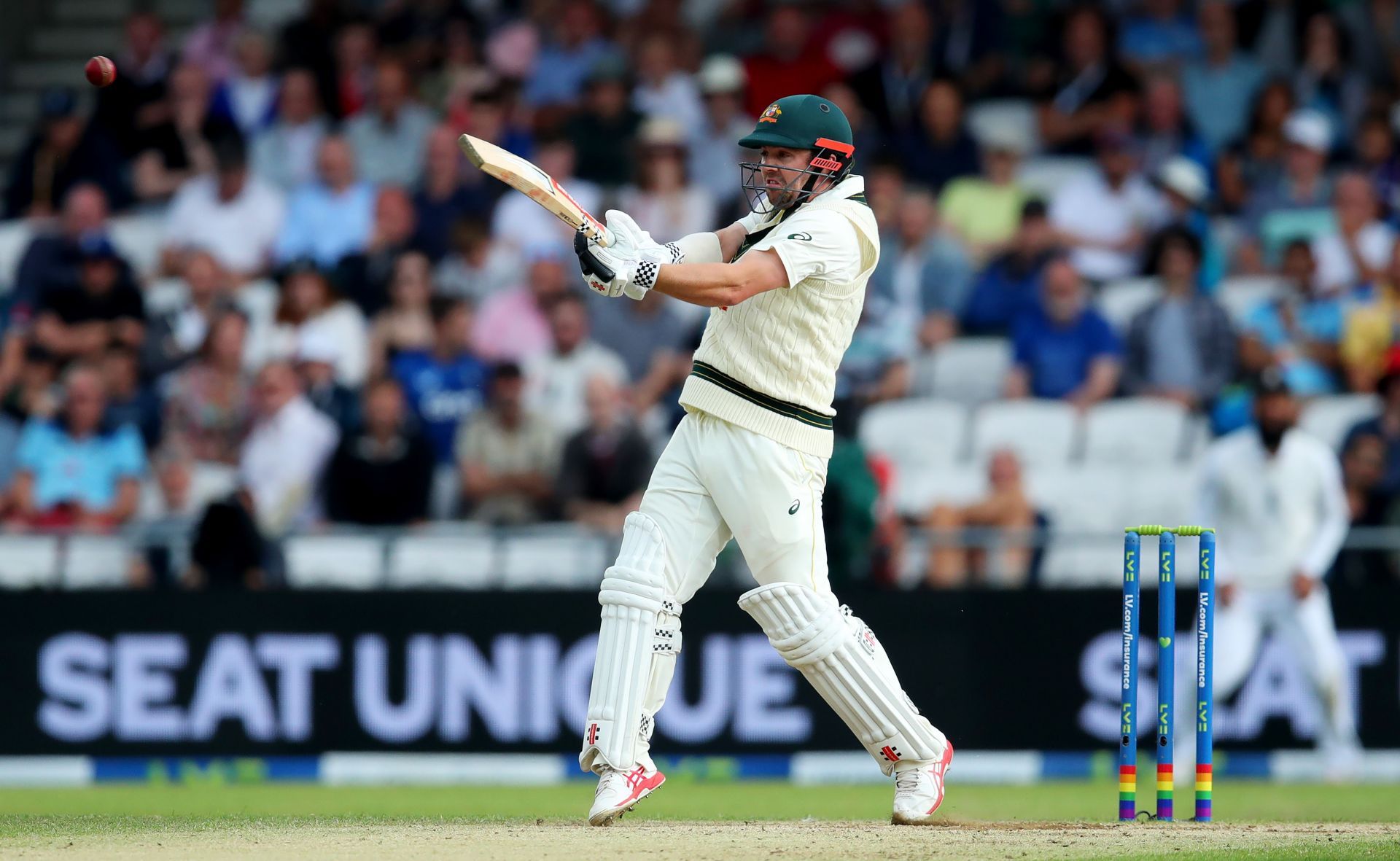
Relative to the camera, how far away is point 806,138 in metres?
6.02

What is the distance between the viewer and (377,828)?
6172 mm

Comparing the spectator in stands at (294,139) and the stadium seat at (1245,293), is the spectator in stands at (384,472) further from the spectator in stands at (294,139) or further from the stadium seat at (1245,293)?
the stadium seat at (1245,293)

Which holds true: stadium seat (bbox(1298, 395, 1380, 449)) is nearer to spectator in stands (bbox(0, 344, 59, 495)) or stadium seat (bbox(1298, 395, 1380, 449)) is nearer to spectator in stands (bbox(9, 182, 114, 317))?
spectator in stands (bbox(0, 344, 59, 495))

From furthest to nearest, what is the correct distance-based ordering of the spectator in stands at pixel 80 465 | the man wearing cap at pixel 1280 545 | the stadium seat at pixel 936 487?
the spectator in stands at pixel 80 465 < the stadium seat at pixel 936 487 < the man wearing cap at pixel 1280 545

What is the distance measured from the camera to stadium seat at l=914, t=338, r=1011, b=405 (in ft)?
38.2

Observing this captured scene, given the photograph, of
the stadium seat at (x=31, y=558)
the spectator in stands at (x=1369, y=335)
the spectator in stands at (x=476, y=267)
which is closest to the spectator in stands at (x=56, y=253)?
the spectator in stands at (x=476, y=267)

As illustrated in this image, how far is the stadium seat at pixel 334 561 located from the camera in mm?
10305

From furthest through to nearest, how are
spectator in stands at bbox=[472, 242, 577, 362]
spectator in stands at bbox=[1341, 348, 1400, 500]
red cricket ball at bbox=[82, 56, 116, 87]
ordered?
1. spectator in stands at bbox=[472, 242, 577, 362]
2. spectator in stands at bbox=[1341, 348, 1400, 500]
3. red cricket ball at bbox=[82, 56, 116, 87]

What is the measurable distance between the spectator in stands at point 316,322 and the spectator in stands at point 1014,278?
3637mm

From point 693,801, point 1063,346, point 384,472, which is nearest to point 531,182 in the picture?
point 693,801

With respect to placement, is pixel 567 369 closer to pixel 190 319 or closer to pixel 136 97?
pixel 190 319

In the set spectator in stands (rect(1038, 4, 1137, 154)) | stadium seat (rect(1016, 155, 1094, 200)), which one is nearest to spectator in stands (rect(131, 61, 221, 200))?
stadium seat (rect(1016, 155, 1094, 200))

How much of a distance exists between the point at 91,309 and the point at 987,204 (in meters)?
5.51

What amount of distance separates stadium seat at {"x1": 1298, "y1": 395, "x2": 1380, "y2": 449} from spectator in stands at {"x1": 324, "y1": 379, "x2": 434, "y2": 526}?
4797mm
